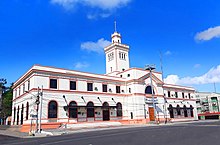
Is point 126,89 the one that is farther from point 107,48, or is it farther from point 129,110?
point 107,48

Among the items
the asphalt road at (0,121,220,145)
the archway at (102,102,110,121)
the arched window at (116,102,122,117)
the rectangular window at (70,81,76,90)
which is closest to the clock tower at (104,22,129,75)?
the arched window at (116,102,122,117)

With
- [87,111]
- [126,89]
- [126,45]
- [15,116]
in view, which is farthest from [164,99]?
→ [15,116]

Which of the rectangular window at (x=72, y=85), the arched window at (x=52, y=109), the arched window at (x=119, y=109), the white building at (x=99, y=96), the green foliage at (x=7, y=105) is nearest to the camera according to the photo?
the arched window at (x=52, y=109)

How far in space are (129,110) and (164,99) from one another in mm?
10868

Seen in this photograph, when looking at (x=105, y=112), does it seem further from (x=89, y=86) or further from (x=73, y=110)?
(x=73, y=110)

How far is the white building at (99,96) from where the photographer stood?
32375mm

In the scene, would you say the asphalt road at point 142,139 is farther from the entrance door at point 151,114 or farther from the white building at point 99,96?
the entrance door at point 151,114

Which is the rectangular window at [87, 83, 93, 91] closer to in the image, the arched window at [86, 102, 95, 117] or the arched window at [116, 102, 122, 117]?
the arched window at [86, 102, 95, 117]

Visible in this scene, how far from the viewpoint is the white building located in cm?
3238

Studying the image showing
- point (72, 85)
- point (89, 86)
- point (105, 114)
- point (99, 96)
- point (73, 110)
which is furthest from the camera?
point (105, 114)

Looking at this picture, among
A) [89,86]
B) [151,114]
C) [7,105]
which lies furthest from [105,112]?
[7,105]

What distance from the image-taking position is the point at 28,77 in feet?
114

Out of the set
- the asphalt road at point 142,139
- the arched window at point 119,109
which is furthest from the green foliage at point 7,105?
the asphalt road at point 142,139

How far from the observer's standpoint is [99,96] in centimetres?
3859
